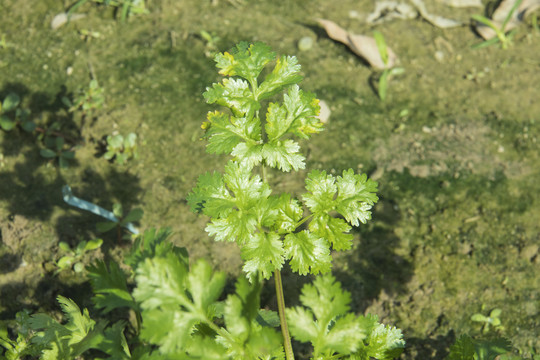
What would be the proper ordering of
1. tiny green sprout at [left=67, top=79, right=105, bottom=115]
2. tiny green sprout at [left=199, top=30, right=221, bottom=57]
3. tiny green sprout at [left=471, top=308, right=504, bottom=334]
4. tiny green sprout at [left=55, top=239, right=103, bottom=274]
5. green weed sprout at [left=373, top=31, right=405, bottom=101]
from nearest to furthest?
tiny green sprout at [left=471, top=308, right=504, bottom=334]
tiny green sprout at [left=55, top=239, right=103, bottom=274]
tiny green sprout at [left=67, top=79, right=105, bottom=115]
green weed sprout at [left=373, top=31, right=405, bottom=101]
tiny green sprout at [left=199, top=30, right=221, bottom=57]

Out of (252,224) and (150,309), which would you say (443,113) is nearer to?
(252,224)

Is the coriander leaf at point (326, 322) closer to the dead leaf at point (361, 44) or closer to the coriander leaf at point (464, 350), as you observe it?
the coriander leaf at point (464, 350)

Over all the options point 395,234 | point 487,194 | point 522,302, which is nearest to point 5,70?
point 395,234

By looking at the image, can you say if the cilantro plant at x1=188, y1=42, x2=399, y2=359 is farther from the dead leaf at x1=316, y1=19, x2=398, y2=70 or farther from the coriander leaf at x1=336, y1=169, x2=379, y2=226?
the dead leaf at x1=316, y1=19, x2=398, y2=70

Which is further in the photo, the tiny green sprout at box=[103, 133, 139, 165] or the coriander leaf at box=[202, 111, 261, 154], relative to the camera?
the tiny green sprout at box=[103, 133, 139, 165]

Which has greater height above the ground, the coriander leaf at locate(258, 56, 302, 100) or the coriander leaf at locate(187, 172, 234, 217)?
the coriander leaf at locate(258, 56, 302, 100)

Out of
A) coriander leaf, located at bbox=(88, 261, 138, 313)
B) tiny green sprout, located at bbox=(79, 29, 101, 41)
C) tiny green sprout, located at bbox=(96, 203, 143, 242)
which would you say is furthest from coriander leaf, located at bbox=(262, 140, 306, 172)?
tiny green sprout, located at bbox=(79, 29, 101, 41)

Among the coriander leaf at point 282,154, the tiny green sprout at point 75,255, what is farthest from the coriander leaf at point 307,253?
the tiny green sprout at point 75,255
